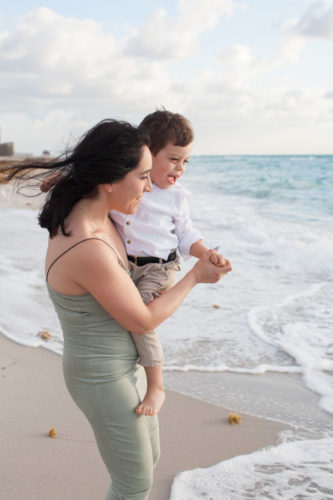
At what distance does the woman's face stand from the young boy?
0.41 m

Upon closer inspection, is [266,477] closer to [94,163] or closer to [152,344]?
[152,344]

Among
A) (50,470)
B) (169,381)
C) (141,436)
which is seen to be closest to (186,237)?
(141,436)

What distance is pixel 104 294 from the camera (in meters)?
1.79

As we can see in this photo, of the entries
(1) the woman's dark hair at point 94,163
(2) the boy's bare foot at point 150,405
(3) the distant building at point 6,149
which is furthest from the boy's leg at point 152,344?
(3) the distant building at point 6,149

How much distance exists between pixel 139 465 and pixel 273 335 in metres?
3.71

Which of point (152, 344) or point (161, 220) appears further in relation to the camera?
point (161, 220)

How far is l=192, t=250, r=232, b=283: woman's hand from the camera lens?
2066 mm

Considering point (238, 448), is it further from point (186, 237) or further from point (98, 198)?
point (98, 198)

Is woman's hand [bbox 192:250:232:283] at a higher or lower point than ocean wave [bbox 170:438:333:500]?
higher

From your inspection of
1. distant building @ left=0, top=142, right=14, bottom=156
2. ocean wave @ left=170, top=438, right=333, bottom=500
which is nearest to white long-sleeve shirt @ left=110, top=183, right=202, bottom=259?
ocean wave @ left=170, top=438, right=333, bottom=500

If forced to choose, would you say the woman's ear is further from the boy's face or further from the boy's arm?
the boy's arm

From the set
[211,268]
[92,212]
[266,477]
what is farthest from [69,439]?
[92,212]

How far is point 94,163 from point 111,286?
1.43ft

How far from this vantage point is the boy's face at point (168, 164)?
2.36m
